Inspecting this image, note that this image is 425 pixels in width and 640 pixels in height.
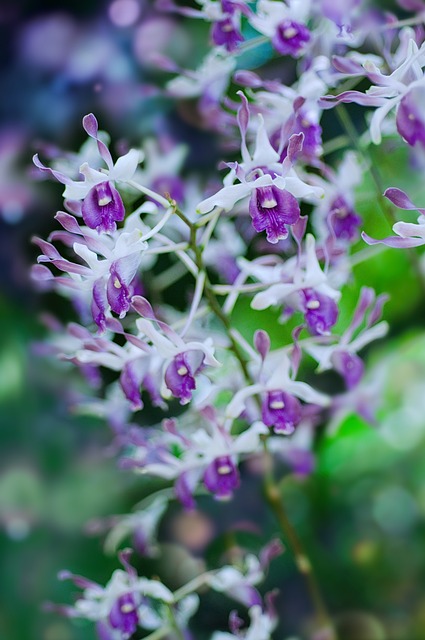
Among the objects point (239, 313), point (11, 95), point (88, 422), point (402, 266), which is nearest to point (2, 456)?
point (88, 422)

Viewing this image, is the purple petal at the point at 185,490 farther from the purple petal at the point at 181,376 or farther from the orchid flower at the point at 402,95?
the orchid flower at the point at 402,95

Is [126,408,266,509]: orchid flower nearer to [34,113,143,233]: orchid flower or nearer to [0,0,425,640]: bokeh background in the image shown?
[34,113,143,233]: orchid flower

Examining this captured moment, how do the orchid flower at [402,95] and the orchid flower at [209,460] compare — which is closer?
the orchid flower at [402,95]

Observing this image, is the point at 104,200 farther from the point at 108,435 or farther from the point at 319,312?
the point at 108,435

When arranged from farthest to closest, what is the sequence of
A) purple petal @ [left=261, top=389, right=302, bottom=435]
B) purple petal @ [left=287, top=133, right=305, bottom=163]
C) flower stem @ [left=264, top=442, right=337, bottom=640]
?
flower stem @ [left=264, top=442, right=337, bottom=640] → purple petal @ [left=261, top=389, right=302, bottom=435] → purple petal @ [left=287, top=133, right=305, bottom=163]

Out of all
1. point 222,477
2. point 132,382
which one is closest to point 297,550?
point 222,477

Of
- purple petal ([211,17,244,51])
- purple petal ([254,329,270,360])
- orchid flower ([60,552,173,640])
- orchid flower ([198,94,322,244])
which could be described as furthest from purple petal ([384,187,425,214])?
orchid flower ([60,552,173,640])


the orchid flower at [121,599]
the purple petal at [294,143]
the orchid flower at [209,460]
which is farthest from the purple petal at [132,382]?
the purple petal at [294,143]
